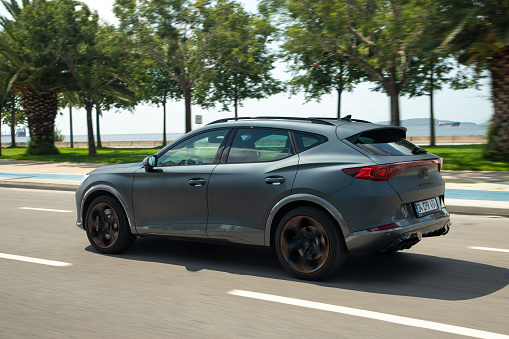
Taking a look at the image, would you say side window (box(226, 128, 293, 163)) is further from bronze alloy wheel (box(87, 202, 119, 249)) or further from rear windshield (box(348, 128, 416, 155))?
bronze alloy wheel (box(87, 202, 119, 249))

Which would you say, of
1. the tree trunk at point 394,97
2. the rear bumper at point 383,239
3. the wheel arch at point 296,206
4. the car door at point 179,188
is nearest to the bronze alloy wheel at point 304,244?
the wheel arch at point 296,206

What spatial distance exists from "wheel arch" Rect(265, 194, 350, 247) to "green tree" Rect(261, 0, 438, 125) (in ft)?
47.6

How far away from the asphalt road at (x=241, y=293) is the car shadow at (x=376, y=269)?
12 mm

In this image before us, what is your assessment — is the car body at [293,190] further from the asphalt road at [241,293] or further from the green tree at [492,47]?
the green tree at [492,47]

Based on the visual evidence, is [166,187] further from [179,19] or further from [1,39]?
[1,39]

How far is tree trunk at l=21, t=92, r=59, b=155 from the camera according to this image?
105 feet

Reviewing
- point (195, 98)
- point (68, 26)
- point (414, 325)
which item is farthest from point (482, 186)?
point (195, 98)

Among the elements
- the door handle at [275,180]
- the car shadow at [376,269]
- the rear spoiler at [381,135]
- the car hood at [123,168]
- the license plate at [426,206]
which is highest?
the rear spoiler at [381,135]

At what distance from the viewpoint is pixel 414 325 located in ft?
13.9

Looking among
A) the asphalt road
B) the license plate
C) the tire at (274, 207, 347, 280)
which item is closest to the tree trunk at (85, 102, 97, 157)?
the asphalt road

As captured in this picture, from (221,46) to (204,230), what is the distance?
23405mm

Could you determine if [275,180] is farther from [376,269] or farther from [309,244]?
[376,269]

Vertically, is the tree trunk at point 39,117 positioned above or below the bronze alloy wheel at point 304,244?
above

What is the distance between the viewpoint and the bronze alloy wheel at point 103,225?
694 cm
